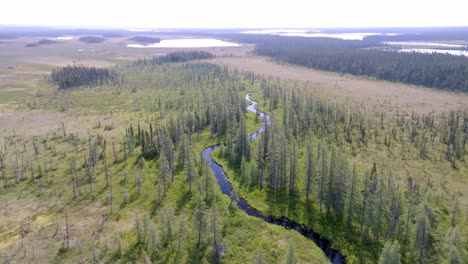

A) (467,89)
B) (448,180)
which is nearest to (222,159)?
(448,180)

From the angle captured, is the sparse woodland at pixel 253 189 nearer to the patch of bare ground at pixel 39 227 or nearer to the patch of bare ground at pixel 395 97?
the patch of bare ground at pixel 39 227

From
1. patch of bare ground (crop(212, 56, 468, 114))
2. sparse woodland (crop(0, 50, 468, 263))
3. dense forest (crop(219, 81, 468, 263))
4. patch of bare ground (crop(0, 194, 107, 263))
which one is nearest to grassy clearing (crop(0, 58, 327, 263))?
patch of bare ground (crop(0, 194, 107, 263))

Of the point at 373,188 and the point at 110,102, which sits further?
the point at 110,102

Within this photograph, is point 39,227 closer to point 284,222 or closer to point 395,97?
point 284,222

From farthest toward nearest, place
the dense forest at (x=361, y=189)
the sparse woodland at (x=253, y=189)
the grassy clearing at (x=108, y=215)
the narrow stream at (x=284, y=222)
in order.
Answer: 1. the narrow stream at (x=284, y=222)
2. the grassy clearing at (x=108, y=215)
3. the sparse woodland at (x=253, y=189)
4. the dense forest at (x=361, y=189)

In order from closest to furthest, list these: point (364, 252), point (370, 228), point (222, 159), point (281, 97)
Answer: point (364, 252) < point (370, 228) < point (222, 159) < point (281, 97)

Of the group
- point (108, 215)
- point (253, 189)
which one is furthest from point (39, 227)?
point (253, 189)

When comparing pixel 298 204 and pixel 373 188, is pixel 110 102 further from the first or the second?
pixel 373 188

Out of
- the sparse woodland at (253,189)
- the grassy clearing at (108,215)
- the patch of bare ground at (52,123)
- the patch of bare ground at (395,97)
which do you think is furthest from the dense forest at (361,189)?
the patch of bare ground at (52,123)
